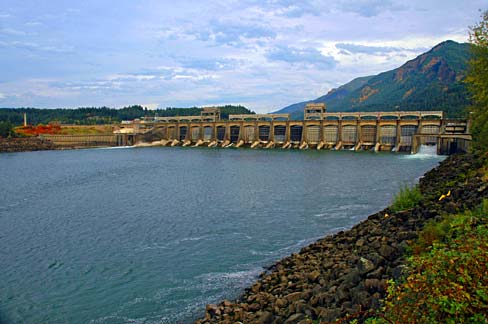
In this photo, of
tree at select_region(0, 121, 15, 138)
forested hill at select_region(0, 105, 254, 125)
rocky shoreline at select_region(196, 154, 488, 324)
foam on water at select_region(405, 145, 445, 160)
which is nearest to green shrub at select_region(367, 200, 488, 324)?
rocky shoreline at select_region(196, 154, 488, 324)

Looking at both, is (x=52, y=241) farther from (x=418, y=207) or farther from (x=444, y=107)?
(x=444, y=107)

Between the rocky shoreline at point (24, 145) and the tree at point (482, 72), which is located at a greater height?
the tree at point (482, 72)

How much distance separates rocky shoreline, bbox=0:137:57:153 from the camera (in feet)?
339

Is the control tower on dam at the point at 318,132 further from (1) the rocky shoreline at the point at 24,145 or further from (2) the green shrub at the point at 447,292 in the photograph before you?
(2) the green shrub at the point at 447,292

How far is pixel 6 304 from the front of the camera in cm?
1611

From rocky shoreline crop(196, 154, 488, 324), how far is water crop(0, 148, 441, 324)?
1.74m

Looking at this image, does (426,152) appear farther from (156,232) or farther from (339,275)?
(339,275)

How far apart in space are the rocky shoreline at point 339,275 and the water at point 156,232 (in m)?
1.74

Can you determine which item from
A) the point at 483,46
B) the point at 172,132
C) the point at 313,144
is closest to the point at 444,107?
the point at 313,144

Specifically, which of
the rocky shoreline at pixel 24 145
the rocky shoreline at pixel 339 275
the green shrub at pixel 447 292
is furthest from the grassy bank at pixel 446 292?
the rocky shoreline at pixel 24 145

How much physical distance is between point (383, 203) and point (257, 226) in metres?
10.7

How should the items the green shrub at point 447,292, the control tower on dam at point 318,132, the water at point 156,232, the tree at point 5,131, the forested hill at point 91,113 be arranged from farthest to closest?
the forested hill at point 91,113
the tree at point 5,131
the control tower on dam at point 318,132
the water at point 156,232
the green shrub at point 447,292

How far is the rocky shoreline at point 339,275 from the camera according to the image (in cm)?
1003

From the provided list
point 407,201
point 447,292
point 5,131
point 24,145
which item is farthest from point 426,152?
point 5,131
